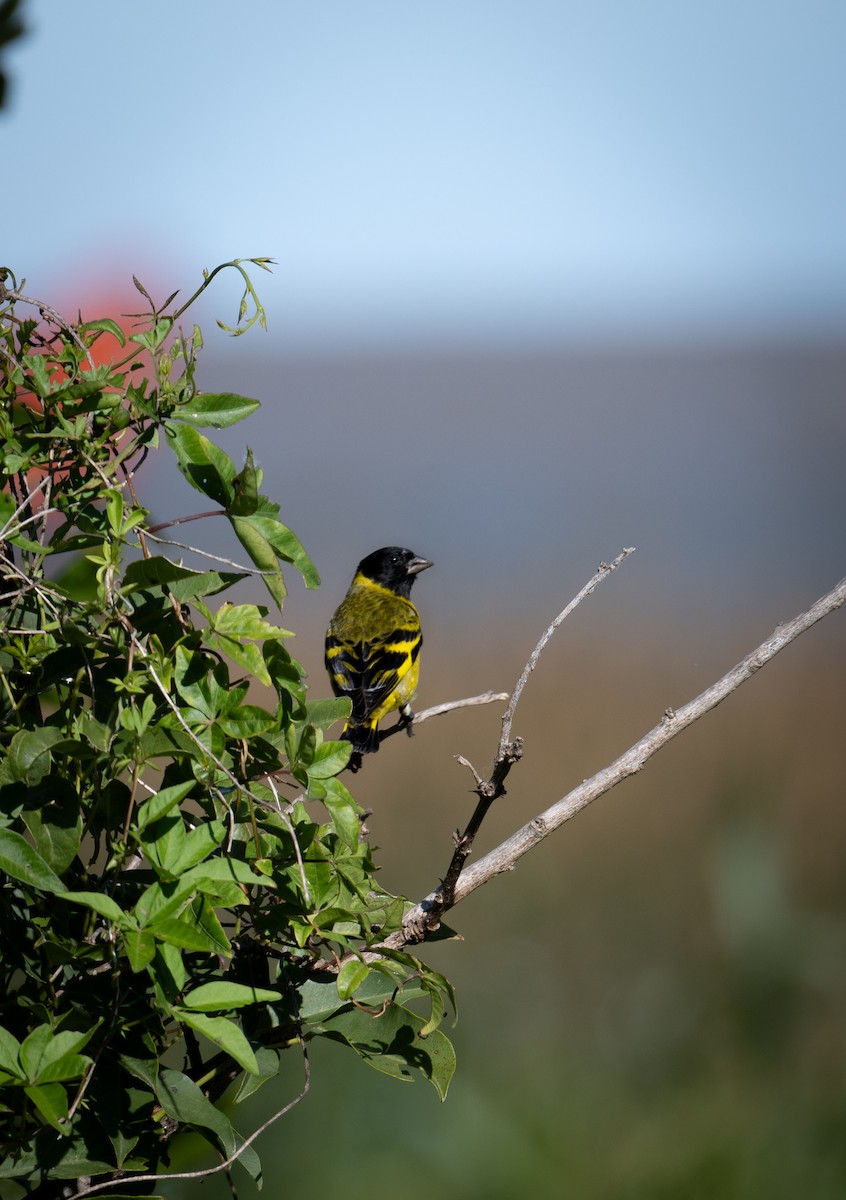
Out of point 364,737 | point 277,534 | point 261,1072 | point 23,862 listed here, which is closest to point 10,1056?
point 23,862

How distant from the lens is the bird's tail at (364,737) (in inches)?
139

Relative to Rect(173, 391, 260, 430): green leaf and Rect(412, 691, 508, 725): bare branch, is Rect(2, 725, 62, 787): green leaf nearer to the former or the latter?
Rect(173, 391, 260, 430): green leaf

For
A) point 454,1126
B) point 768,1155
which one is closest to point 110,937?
point 454,1126

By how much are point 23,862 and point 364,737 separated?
2567 millimetres

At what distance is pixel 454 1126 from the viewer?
307cm

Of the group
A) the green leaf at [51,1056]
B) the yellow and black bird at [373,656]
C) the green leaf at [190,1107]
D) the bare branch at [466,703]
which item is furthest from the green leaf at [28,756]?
the yellow and black bird at [373,656]

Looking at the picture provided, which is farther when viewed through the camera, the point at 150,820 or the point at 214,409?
the point at 214,409

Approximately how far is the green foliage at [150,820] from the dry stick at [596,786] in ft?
0.23

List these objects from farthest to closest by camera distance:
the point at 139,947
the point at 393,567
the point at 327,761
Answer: the point at 393,567
the point at 327,761
the point at 139,947

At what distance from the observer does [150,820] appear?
1.04 metres

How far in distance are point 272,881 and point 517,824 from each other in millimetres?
5844

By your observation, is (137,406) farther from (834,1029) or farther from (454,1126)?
(834,1029)

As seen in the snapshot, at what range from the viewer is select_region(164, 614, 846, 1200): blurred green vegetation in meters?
3.01

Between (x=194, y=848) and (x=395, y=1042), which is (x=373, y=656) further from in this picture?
(x=194, y=848)
